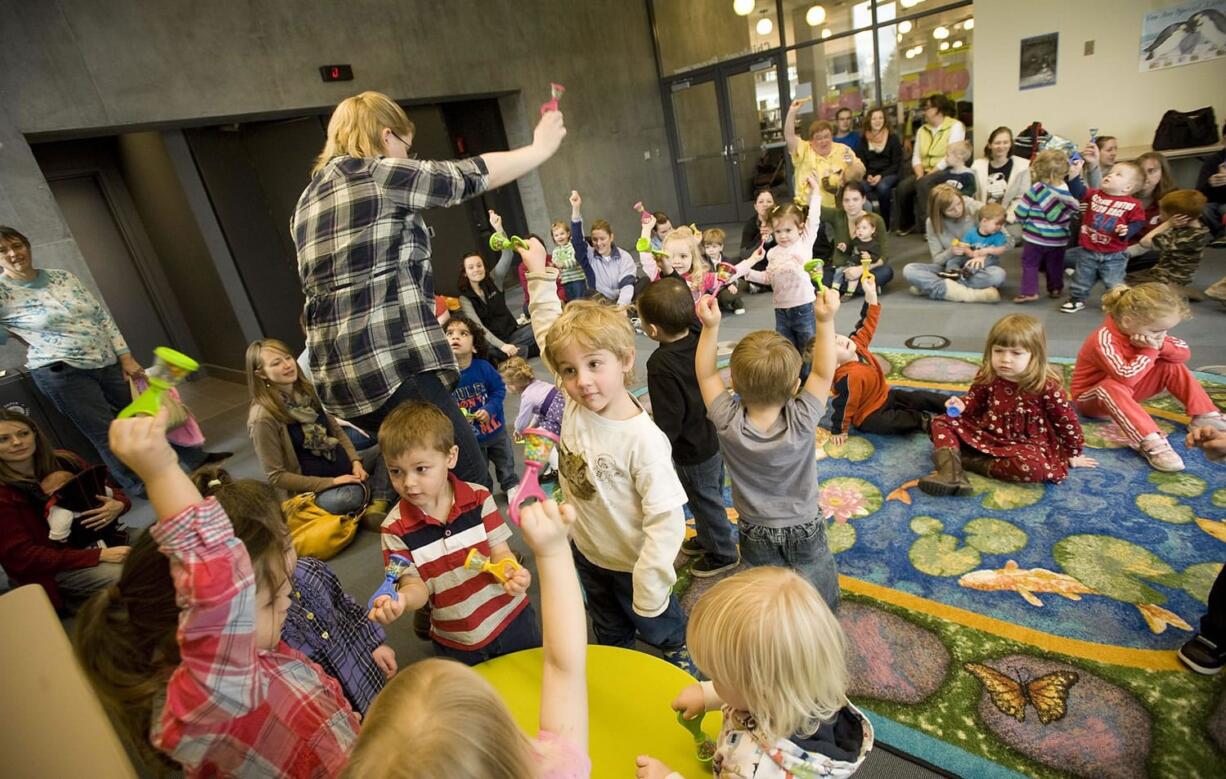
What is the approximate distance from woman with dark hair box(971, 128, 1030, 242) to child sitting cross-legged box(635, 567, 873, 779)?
6.42 metres

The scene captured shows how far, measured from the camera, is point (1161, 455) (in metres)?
2.66

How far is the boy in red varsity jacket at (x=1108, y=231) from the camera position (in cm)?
437

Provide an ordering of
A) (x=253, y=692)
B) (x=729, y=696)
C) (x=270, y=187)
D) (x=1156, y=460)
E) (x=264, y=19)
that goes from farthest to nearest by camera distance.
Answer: (x=270, y=187), (x=264, y=19), (x=1156, y=460), (x=729, y=696), (x=253, y=692)

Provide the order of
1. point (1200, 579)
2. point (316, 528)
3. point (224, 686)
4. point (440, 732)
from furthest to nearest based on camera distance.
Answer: point (316, 528), point (1200, 579), point (224, 686), point (440, 732)

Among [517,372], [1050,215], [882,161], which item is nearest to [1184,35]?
[882,161]

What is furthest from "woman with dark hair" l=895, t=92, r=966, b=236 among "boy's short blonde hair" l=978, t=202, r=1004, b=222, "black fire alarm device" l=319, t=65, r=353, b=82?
"black fire alarm device" l=319, t=65, r=353, b=82

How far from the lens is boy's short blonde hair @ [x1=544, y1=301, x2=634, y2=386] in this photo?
1638mm

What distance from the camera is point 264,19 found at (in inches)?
223

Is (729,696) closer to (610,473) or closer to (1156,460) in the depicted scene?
(610,473)

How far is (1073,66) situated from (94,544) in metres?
9.61

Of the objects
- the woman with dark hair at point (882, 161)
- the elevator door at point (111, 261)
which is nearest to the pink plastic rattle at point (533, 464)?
the elevator door at point (111, 261)

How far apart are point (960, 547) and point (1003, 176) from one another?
551cm

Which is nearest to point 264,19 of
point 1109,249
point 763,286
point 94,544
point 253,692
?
point 94,544

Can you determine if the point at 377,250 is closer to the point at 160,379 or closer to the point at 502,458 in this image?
the point at 160,379
